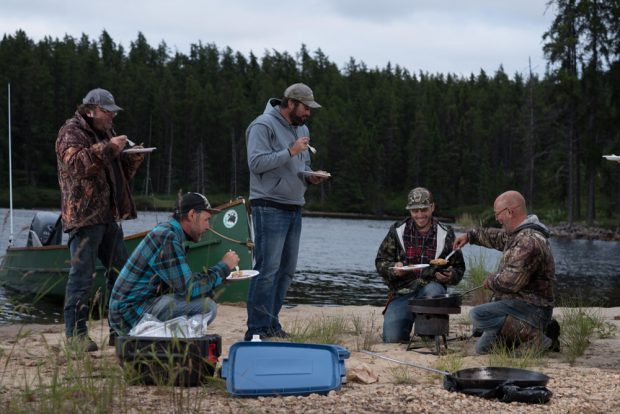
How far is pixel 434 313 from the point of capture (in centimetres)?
568

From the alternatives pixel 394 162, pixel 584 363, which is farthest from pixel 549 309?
pixel 394 162

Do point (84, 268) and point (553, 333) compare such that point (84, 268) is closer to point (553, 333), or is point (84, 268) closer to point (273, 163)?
point (273, 163)

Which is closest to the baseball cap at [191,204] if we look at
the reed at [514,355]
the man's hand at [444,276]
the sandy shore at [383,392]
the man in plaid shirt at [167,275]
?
the man in plaid shirt at [167,275]

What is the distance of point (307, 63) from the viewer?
11469cm

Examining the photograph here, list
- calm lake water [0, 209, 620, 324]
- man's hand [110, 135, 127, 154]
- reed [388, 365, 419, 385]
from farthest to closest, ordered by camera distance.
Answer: calm lake water [0, 209, 620, 324], man's hand [110, 135, 127, 154], reed [388, 365, 419, 385]

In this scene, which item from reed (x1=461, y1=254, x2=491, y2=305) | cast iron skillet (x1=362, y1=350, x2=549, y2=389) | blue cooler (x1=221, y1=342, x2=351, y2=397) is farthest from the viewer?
reed (x1=461, y1=254, x2=491, y2=305)

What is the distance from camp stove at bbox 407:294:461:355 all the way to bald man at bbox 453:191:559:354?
0.62ft

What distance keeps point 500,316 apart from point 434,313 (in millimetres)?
429

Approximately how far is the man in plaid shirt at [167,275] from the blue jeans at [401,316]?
6.31 feet

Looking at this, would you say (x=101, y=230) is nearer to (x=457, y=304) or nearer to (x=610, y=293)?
(x=457, y=304)

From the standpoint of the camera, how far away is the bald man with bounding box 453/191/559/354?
18.3 feet

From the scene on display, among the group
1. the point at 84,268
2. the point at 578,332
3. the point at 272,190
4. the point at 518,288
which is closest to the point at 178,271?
the point at 84,268

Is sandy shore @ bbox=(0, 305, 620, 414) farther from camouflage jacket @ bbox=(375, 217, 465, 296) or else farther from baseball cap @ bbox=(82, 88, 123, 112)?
baseball cap @ bbox=(82, 88, 123, 112)

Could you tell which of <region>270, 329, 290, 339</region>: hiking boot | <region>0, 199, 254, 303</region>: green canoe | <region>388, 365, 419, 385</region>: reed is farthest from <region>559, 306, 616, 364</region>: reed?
<region>0, 199, 254, 303</region>: green canoe
